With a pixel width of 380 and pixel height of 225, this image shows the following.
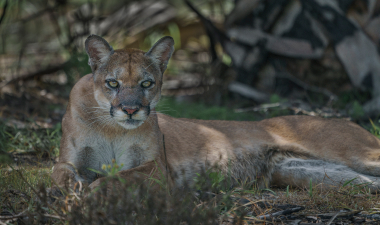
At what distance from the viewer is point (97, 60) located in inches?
Result: 140

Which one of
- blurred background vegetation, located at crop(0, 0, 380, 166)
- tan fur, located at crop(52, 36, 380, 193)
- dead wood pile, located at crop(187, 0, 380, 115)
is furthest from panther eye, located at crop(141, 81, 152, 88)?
dead wood pile, located at crop(187, 0, 380, 115)

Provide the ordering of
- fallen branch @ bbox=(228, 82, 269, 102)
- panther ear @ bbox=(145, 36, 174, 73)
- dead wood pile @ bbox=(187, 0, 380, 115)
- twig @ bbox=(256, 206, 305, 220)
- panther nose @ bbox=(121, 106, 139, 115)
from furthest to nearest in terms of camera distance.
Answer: fallen branch @ bbox=(228, 82, 269, 102), dead wood pile @ bbox=(187, 0, 380, 115), panther ear @ bbox=(145, 36, 174, 73), panther nose @ bbox=(121, 106, 139, 115), twig @ bbox=(256, 206, 305, 220)

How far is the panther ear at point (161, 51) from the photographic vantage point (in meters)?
3.63

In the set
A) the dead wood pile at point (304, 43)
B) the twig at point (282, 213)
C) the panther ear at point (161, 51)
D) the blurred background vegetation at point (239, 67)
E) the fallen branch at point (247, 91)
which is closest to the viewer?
the twig at point (282, 213)

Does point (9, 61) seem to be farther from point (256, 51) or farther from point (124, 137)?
point (124, 137)

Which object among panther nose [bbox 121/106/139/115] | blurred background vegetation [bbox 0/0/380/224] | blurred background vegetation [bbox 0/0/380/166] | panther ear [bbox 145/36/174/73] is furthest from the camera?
blurred background vegetation [bbox 0/0/380/166]

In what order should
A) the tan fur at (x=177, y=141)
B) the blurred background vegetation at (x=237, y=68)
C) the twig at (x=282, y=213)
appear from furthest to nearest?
the blurred background vegetation at (x=237, y=68)
the tan fur at (x=177, y=141)
the twig at (x=282, y=213)

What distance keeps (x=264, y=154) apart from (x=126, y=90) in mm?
1674

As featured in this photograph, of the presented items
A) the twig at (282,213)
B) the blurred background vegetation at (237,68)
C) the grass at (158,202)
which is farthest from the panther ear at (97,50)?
the twig at (282,213)

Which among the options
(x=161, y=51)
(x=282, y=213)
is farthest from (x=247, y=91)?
(x=282, y=213)

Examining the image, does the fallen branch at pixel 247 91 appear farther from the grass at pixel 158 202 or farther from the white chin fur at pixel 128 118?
the white chin fur at pixel 128 118

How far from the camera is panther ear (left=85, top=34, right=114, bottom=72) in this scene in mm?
3480

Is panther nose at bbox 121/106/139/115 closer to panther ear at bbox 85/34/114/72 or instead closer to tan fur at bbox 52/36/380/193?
tan fur at bbox 52/36/380/193

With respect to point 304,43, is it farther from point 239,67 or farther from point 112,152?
point 112,152
